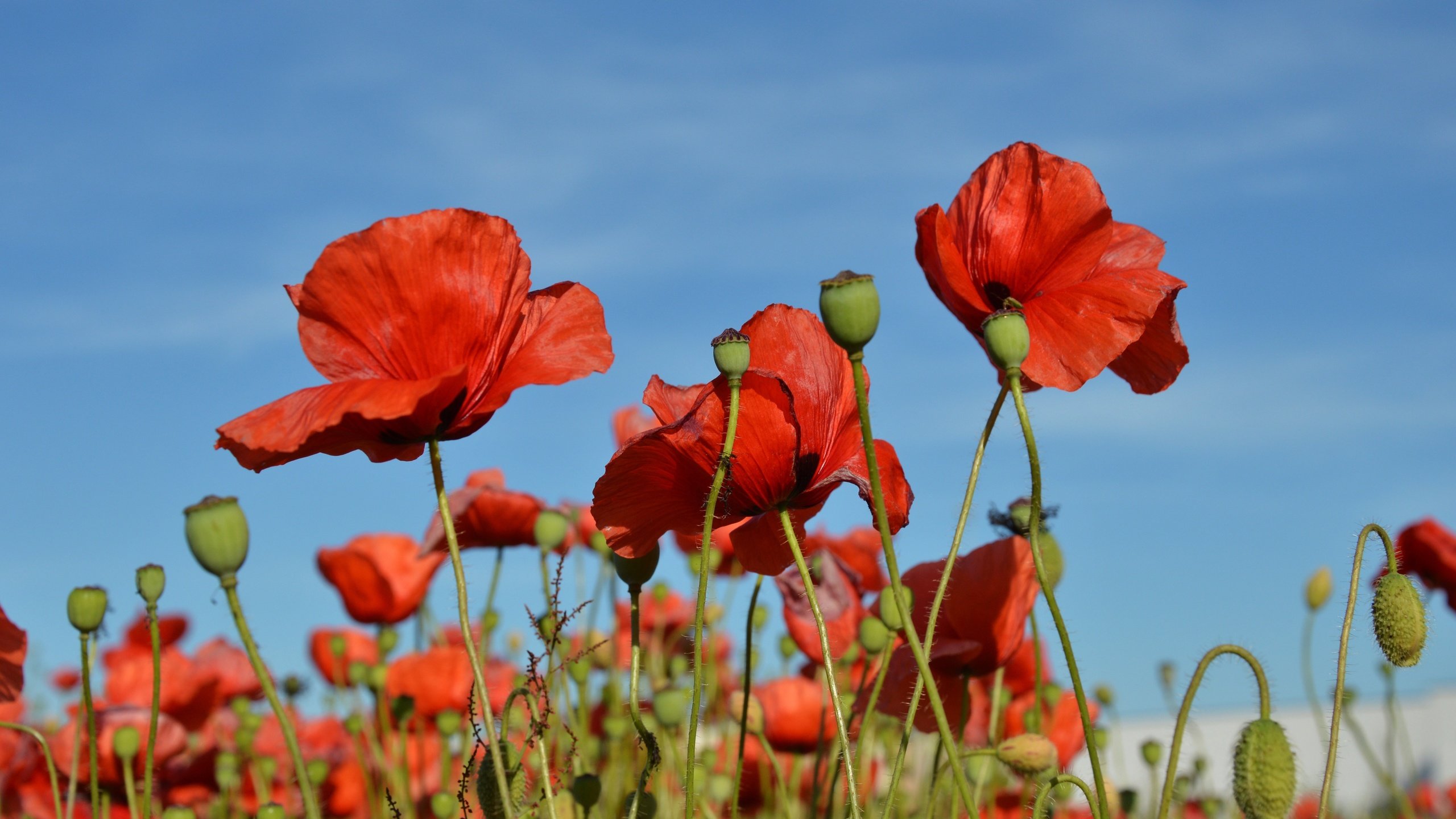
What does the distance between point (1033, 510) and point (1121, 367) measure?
1.80 feet

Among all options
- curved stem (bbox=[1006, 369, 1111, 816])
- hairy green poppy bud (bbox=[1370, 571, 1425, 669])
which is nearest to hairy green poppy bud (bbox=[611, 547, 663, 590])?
curved stem (bbox=[1006, 369, 1111, 816])

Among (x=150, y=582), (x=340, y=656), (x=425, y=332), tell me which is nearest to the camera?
(x=425, y=332)

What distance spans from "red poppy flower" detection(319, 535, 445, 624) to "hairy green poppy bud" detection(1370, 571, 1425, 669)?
2144 millimetres

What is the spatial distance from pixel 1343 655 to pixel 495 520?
1.73 meters

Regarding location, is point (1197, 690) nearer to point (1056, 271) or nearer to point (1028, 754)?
point (1028, 754)

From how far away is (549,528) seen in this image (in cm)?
188

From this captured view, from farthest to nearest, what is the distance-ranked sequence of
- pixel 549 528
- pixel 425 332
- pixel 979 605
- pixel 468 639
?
pixel 549 528 < pixel 979 605 < pixel 425 332 < pixel 468 639

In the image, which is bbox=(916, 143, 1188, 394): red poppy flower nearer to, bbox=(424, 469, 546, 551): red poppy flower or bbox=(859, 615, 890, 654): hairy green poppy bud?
bbox=(859, 615, 890, 654): hairy green poppy bud

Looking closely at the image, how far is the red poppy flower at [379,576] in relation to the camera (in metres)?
2.98

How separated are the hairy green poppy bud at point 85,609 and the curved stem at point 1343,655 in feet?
4.20

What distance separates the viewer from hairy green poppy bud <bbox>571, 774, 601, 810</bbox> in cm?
127

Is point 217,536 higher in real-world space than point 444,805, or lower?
higher

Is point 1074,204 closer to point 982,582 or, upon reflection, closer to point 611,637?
point 982,582

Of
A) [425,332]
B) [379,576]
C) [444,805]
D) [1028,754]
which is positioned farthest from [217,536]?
[379,576]
